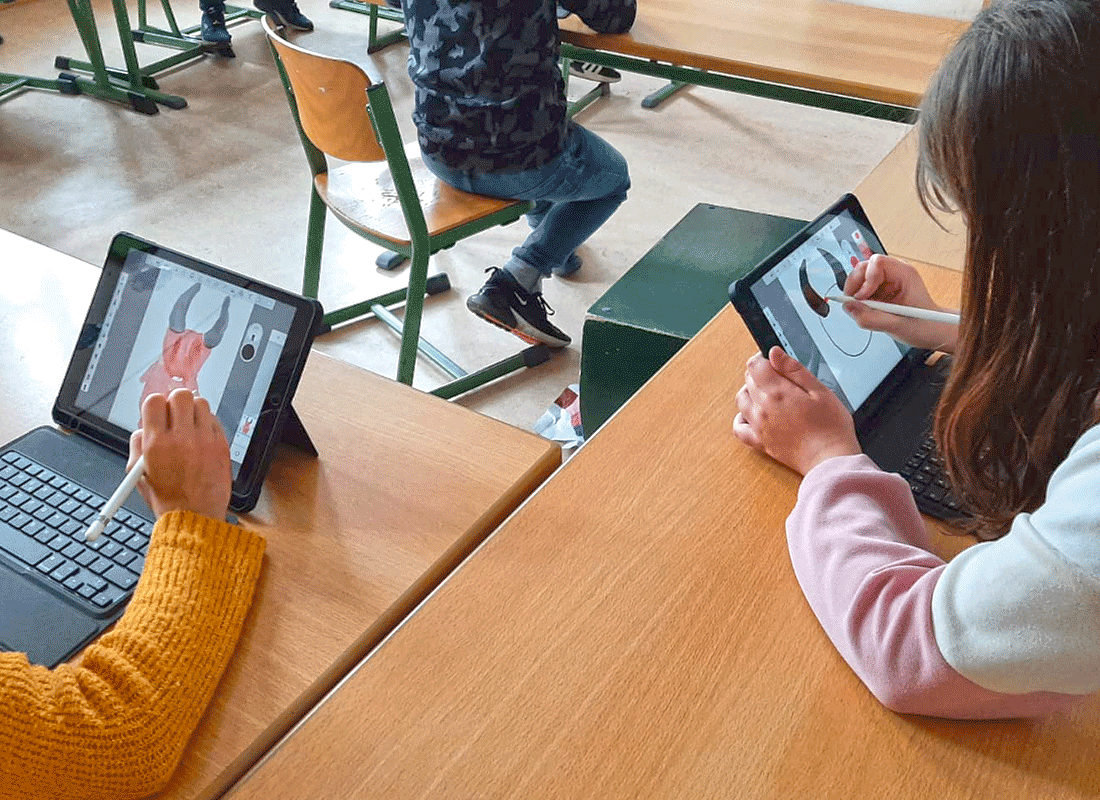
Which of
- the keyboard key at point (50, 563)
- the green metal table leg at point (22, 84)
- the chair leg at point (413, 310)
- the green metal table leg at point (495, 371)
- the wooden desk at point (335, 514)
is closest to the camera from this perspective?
the wooden desk at point (335, 514)

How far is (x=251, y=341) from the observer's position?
93cm

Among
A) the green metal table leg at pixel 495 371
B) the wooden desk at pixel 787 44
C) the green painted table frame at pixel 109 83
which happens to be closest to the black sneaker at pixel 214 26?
the green painted table frame at pixel 109 83

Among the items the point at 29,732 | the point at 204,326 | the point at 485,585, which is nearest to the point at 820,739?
the point at 485,585

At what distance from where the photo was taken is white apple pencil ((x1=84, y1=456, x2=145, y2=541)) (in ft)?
2.70

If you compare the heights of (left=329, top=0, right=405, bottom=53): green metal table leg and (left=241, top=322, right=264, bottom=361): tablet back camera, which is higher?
(left=241, top=322, right=264, bottom=361): tablet back camera

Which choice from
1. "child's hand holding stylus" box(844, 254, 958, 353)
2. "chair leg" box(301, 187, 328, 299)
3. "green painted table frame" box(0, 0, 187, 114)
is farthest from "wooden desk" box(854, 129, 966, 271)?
"green painted table frame" box(0, 0, 187, 114)

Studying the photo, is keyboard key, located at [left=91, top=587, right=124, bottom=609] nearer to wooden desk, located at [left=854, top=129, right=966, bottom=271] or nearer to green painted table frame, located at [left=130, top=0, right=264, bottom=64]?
wooden desk, located at [left=854, top=129, right=966, bottom=271]

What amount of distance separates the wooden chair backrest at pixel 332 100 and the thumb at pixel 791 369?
3.56ft

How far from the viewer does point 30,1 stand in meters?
4.63

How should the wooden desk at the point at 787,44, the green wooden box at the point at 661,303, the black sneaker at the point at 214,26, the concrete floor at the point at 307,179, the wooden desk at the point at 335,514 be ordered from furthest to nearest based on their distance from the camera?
the black sneaker at the point at 214,26 < the concrete floor at the point at 307,179 < the wooden desk at the point at 787,44 < the green wooden box at the point at 661,303 < the wooden desk at the point at 335,514

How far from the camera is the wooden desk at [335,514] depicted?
758 millimetres

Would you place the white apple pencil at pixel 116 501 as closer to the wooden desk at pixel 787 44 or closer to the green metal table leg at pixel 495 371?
the green metal table leg at pixel 495 371

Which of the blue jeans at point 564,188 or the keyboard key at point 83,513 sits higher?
the keyboard key at point 83,513

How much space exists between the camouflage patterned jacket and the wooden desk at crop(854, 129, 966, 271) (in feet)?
2.28
